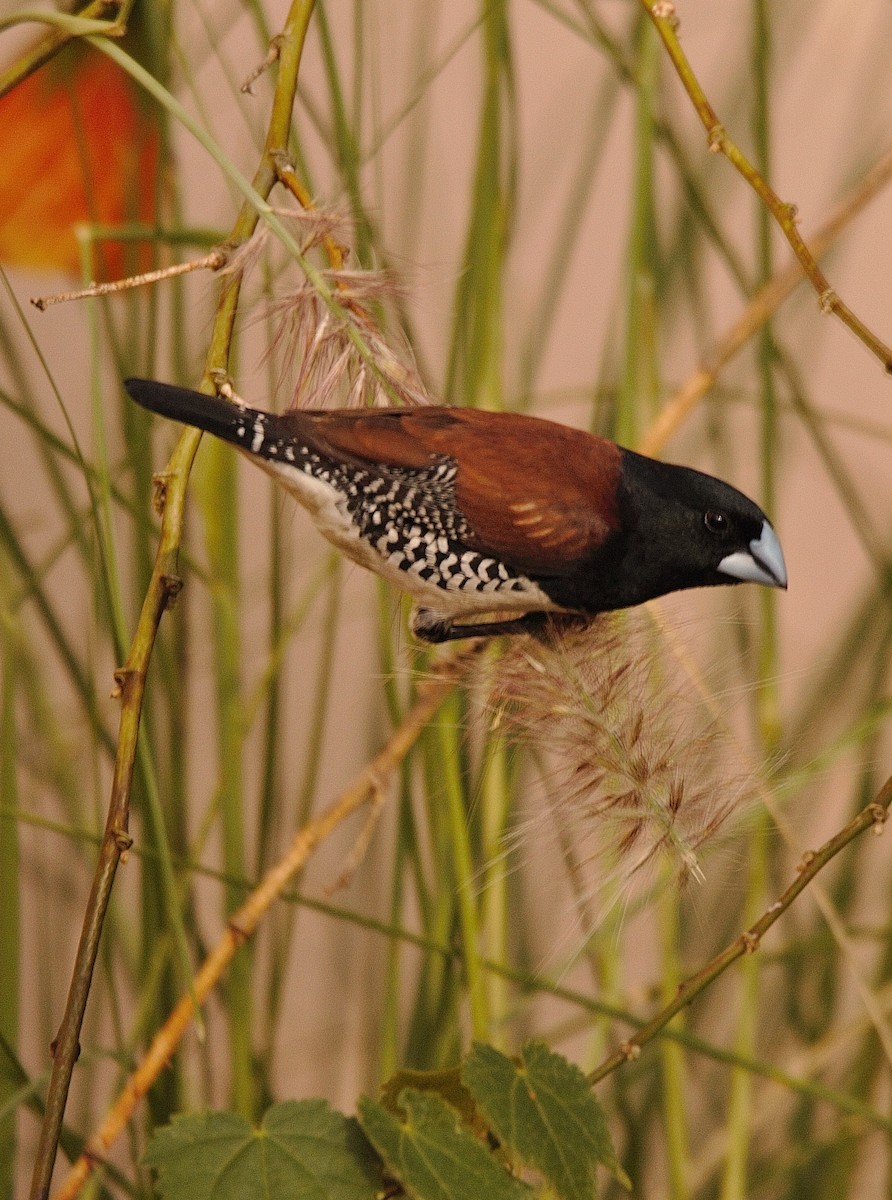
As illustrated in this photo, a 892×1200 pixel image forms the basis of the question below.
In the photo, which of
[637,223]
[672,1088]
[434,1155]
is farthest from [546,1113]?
[637,223]

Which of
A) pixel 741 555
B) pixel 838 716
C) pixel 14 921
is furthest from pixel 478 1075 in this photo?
pixel 838 716

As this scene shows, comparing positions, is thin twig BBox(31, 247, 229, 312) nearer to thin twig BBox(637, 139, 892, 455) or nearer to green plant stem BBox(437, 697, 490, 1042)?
green plant stem BBox(437, 697, 490, 1042)

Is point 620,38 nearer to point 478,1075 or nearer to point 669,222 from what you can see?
point 669,222

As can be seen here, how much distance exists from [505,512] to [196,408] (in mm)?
148

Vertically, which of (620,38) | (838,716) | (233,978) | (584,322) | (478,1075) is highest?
(620,38)

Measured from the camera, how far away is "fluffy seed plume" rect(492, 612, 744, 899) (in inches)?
18.6

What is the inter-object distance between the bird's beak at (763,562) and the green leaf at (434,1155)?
0.26 meters

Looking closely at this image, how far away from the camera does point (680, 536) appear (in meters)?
0.55

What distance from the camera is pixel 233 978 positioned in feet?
2.93

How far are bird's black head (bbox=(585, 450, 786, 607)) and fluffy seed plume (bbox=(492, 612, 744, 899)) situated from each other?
0.03m

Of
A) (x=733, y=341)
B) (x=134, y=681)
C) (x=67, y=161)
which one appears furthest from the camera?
(x=67, y=161)

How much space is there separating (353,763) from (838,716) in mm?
479

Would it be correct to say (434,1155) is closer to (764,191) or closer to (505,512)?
(505,512)

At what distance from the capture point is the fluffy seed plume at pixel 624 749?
47cm
